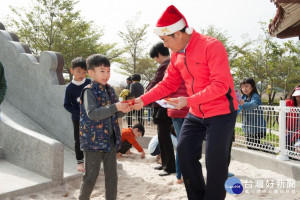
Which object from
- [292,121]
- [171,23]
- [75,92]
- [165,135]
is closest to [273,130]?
[292,121]

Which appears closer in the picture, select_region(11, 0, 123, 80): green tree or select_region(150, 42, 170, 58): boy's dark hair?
select_region(150, 42, 170, 58): boy's dark hair

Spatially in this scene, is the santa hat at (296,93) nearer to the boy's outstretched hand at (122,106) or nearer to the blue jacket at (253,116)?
the blue jacket at (253,116)

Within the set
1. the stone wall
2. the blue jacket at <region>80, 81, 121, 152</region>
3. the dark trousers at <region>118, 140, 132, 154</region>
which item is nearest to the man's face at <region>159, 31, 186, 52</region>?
the blue jacket at <region>80, 81, 121, 152</region>

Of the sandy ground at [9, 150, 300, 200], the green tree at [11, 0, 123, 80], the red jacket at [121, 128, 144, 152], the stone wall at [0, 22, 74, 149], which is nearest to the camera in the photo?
the sandy ground at [9, 150, 300, 200]

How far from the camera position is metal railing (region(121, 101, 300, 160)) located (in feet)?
17.0

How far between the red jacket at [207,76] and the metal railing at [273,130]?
2779 millimetres

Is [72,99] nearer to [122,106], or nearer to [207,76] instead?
[122,106]

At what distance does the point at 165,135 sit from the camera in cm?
486

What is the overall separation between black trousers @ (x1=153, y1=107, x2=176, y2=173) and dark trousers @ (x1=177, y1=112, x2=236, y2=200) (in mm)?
1859

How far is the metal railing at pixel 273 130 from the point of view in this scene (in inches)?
203

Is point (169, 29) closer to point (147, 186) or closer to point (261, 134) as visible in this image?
point (147, 186)

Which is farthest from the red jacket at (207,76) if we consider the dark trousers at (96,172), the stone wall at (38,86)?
the stone wall at (38,86)

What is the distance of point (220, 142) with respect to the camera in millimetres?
2660

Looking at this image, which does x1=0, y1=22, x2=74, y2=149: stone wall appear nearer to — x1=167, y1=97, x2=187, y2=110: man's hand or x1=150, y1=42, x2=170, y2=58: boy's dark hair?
x1=150, y1=42, x2=170, y2=58: boy's dark hair
